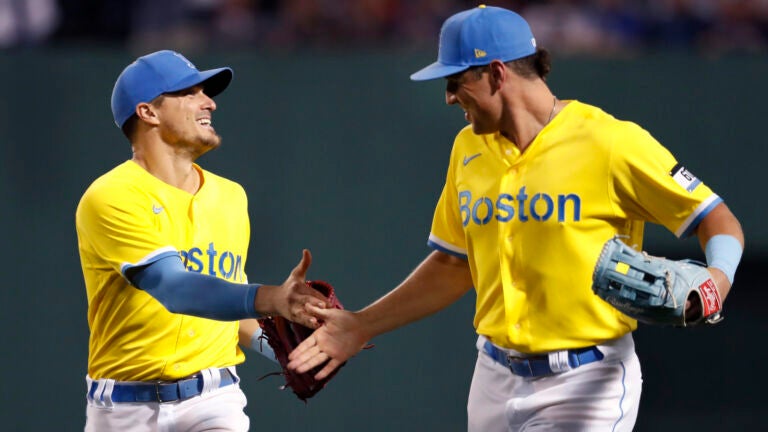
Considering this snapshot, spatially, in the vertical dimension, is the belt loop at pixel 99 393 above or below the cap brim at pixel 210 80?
below

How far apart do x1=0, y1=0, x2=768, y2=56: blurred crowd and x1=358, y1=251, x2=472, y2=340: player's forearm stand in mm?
3367

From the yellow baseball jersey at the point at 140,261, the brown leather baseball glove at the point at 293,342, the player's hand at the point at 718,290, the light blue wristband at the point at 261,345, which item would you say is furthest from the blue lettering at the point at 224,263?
the player's hand at the point at 718,290

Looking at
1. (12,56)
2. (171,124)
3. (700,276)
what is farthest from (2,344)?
(700,276)

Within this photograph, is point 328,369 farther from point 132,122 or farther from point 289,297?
point 132,122

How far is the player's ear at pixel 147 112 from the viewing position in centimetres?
496

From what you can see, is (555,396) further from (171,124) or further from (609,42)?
(609,42)

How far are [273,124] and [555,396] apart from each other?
12.6ft

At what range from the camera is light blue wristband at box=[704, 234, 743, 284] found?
3898 mm

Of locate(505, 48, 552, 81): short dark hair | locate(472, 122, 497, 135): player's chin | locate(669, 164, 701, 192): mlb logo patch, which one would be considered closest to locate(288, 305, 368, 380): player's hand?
locate(472, 122, 497, 135): player's chin

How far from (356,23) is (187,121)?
3.35 m

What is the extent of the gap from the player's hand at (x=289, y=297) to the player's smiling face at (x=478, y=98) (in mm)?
814

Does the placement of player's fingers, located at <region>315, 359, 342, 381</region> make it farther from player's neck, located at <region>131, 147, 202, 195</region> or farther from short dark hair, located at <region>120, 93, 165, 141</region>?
short dark hair, located at <region>120, 93, 165, 141</region>

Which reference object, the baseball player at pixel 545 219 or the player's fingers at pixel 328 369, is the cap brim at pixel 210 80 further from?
the player's fingers at pixel 328 369

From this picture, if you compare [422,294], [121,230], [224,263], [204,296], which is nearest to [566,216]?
[422,294]
